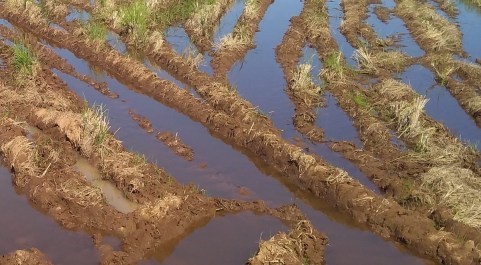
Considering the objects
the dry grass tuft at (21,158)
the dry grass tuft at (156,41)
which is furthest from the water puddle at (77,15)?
the dry grass tuft at (21,158)

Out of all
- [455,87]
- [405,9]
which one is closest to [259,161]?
[455,87]

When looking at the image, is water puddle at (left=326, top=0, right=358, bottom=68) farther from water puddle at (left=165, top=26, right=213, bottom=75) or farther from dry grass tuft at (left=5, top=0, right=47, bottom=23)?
dry grass tuft at (left=5, top=0, right=47, bottom=23)

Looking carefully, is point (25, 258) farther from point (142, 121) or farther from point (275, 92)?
point (275, 92)

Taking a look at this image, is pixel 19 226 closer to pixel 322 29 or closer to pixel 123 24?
pixel 123 24

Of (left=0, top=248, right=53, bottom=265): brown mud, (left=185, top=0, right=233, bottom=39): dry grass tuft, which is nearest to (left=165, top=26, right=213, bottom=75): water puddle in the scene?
(left=185, top=0, right=233, bottom=39): dry grass tuft

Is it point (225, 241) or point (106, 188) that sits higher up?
point (225, 241)

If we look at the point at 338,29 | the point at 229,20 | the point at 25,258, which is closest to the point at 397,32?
the point at 338,29

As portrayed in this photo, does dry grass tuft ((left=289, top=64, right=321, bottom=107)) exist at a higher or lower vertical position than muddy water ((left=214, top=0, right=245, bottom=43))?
higher
